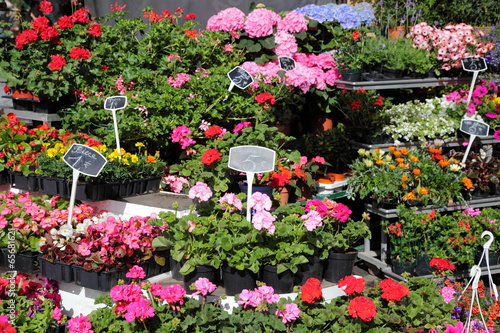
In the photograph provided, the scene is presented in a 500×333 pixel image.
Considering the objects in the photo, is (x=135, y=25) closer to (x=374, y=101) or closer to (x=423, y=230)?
(x=374, y=101)

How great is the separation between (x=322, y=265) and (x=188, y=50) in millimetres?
2742

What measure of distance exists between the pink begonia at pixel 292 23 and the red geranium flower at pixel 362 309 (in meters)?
3.56

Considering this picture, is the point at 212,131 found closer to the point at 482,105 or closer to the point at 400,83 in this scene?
the point at 400,83

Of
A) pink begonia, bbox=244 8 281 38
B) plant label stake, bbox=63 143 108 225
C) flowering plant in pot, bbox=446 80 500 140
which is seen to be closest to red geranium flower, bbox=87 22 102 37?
pink begonia, bbox=244 8 281 38

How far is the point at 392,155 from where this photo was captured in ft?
18.4

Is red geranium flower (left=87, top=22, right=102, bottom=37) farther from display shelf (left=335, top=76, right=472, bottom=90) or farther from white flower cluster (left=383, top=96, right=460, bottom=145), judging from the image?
white flower cluster (left=383, top=96, right=460, bottom=145)

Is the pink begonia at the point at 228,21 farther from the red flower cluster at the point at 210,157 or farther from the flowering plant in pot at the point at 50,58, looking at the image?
the red flower cluster at the point at 210,157

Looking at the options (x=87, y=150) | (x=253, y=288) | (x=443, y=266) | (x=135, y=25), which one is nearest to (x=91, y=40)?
(x=135, y=25)

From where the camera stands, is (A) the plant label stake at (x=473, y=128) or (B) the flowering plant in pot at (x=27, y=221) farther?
(A) the plant label stake at (x=473, y=128)

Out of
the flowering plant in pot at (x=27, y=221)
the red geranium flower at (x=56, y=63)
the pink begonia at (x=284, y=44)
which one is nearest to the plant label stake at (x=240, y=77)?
the pink begonia at (x=284, y=44)

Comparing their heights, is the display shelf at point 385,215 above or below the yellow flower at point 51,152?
below

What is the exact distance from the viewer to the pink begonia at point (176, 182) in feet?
15.5

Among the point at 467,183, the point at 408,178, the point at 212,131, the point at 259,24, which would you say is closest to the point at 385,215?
the point at 408,178

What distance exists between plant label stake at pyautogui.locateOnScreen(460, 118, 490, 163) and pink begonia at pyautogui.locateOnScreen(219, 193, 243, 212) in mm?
2423
